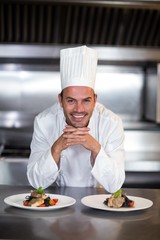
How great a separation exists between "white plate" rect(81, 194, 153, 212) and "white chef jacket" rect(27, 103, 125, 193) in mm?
140

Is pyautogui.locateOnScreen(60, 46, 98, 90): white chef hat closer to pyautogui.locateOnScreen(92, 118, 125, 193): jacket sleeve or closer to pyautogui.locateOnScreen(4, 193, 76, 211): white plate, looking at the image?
pyautogui.locateOnScreen(92, 118, 125, 193): jacket sleeve

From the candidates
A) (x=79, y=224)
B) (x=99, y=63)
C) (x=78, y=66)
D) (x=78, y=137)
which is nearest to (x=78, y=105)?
(x=78, y=137)

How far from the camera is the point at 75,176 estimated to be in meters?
2.53

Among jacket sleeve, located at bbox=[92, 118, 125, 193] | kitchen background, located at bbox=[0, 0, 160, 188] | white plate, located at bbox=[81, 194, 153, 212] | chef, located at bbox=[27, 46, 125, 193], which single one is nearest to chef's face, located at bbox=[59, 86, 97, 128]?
chef, located at bbox=[27, 46, 125, 193]

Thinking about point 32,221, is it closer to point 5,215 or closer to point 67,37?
point 5,215

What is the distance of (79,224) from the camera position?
65.4 inches

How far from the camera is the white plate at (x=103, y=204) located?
185 cm

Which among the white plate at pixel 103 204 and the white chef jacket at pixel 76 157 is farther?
the white chef jacket at pixel 76 157

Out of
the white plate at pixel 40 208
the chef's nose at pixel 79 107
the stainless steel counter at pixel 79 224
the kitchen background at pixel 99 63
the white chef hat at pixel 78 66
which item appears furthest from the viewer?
the kitchen background at pixel 99 63

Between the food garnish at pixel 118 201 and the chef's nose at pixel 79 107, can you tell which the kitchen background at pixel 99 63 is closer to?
the chef's nose at pixel 79 107

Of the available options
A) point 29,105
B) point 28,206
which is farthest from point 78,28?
point 28,206

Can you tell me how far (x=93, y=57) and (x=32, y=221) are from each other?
3.10ft

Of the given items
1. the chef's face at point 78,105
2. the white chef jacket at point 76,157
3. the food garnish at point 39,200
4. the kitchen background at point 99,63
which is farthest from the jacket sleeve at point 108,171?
the kitchen background at point 99,63

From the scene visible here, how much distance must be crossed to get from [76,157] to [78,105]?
520 millimetres
